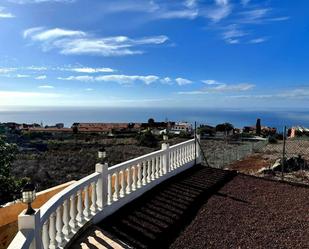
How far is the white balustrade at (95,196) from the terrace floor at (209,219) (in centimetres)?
22

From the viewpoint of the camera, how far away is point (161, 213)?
6.57 m

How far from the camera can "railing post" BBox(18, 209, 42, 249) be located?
338cm

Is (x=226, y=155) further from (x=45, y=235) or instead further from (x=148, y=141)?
(x=45, y=235)

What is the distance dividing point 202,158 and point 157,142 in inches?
253

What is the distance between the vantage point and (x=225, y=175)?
33.4ft

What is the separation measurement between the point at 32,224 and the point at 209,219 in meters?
3.80

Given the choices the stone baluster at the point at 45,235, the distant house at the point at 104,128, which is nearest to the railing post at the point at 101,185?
the stone baluster at the point at 45,235

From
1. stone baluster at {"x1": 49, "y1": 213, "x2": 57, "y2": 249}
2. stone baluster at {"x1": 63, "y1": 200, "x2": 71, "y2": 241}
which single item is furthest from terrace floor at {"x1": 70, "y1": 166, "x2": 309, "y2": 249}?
stone baluster at {"x1": 49, "y1": 213, "x2": 57, "y2": 249}

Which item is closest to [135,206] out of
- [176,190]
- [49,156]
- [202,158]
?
[176,190]

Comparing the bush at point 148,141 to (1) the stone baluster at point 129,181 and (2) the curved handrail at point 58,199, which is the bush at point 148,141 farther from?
(2) the curved handrail at point 58,199

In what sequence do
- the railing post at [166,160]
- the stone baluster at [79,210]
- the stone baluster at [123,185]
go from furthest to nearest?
the railing post at [166,160] → the stone baluster at [123,185] → the stone baluster at [79,210]

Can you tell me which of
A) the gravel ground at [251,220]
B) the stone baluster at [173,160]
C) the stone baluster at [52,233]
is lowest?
the gravel ground at [251,220]

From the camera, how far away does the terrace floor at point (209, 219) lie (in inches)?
208

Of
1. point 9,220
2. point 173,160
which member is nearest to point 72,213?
point 9,220
